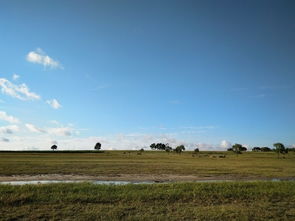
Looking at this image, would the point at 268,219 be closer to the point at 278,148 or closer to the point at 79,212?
the point at 79,212

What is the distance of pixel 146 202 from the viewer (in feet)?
57.6

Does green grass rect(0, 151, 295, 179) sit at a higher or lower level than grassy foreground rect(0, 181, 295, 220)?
higher

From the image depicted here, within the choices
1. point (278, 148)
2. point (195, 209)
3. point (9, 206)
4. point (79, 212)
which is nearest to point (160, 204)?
point (195, 209)

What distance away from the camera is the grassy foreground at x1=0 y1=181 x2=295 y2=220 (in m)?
14.4

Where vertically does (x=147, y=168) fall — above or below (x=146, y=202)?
above

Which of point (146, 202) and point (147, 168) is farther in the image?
point (147, 168)

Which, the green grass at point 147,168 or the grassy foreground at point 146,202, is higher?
the green grass at point 147,168

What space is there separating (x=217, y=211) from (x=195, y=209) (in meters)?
1.28

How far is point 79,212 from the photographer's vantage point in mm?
14992

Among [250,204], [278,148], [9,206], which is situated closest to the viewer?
[9,206]

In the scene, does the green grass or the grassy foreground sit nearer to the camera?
the grassy foreground

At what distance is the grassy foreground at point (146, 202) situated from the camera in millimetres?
14438

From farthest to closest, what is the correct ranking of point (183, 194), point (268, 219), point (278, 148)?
point (278, 148), point (183, 194), point (268, 219)

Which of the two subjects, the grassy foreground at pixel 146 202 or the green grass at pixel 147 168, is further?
the green grass at pixel 147 168
